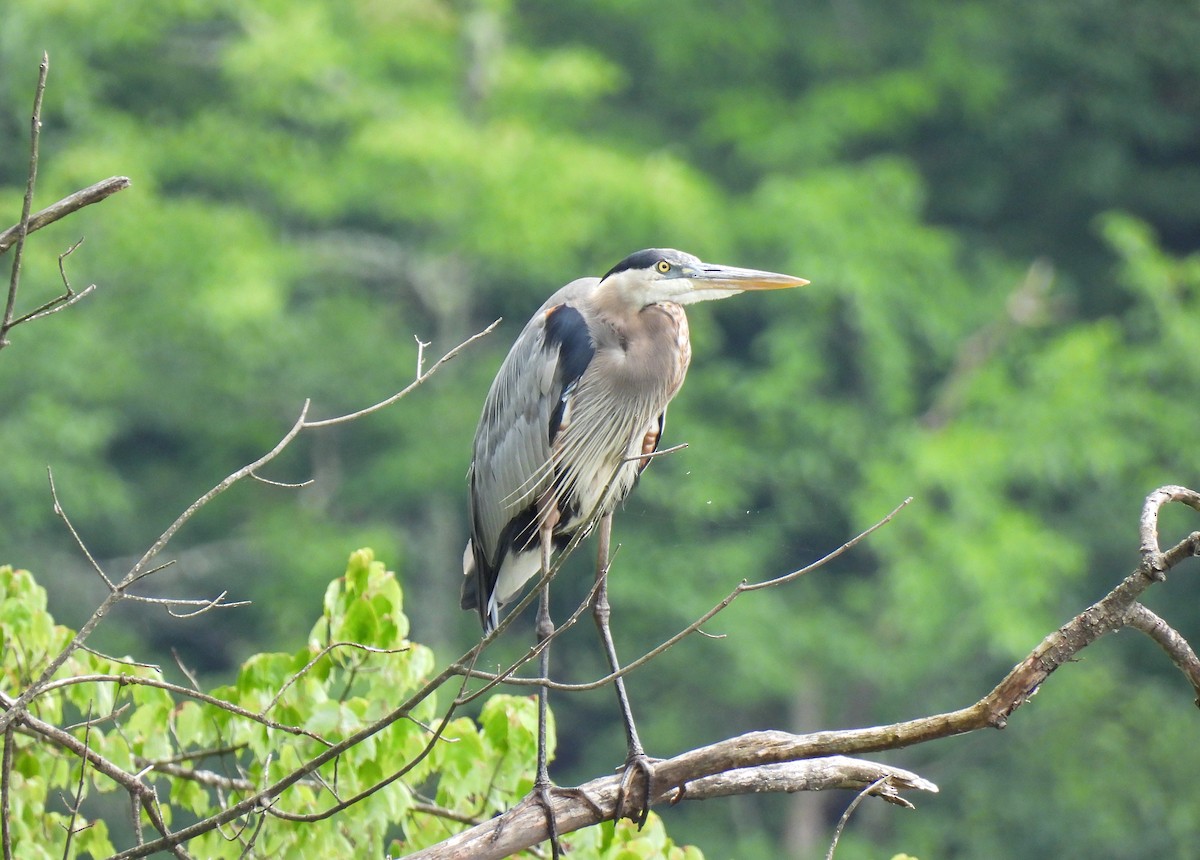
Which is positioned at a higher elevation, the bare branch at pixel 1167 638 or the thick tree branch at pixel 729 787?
the bare branch at pixel 1167 638

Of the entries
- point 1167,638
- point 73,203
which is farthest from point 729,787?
Answer: point 73,203

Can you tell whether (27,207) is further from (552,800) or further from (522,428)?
(522,428)

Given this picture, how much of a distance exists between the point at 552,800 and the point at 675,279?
122 centimetres

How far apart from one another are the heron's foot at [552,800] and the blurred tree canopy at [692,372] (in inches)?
324

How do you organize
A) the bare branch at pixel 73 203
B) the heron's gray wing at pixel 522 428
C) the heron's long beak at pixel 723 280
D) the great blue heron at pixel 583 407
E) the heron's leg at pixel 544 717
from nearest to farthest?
the bare branch at pixel 73 203, the heron's leg at pixel 544 717, the heron's long beak at pixel 723 280, the great blue heron at pixel 583 407, the heron's gray wing at pixel 522 428

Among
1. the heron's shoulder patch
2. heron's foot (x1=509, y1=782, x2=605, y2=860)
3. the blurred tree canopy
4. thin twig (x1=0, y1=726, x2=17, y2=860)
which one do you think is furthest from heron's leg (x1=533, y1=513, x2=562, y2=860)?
the blurred tree canopy

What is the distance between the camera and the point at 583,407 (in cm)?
377

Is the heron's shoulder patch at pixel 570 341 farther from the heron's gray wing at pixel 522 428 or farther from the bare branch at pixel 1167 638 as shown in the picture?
the bare branch at pixel 1167 638

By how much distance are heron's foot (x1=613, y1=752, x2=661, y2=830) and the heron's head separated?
3.51 feet

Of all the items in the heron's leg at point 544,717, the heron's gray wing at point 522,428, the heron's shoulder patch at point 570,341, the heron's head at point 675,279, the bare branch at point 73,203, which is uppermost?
the bare branch at point 73,203

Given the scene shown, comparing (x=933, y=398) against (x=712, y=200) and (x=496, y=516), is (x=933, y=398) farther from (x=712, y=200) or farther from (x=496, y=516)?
(x=496, y=516)

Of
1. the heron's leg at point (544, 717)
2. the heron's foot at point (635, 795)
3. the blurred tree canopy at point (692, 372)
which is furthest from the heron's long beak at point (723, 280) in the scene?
the blurred tree canopy at point (692, 372)

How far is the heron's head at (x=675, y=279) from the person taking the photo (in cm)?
357

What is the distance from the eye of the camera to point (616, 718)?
44.5 feet
